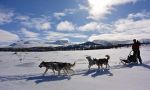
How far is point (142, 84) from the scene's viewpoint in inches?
389

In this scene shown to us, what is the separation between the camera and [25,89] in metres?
9.11

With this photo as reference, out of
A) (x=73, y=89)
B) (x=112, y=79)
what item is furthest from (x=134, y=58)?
(x=73, y=89)

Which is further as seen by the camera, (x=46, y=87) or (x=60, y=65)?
(x=60, y=65)

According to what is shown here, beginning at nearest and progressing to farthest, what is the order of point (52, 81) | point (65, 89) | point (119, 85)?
1. point (65, 89)
2. point (119, 85)
3. point (52, 81)

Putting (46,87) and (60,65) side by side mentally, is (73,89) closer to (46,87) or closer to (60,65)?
(46,87)

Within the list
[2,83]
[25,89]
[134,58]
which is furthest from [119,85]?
[134,58]

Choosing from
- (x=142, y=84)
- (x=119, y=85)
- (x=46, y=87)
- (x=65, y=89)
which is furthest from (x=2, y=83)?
(x=142, y=84)

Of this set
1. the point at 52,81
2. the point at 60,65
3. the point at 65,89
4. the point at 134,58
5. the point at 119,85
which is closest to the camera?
the point at 65,89

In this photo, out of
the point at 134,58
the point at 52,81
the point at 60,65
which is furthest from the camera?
the point at 134,58

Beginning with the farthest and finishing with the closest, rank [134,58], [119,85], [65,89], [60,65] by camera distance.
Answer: [134,58], [60,65], [119,85], [65,89]

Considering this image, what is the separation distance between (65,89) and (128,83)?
2.85 metres

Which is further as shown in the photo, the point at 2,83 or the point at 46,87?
the point at 2,83

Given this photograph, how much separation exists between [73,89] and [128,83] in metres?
2.57

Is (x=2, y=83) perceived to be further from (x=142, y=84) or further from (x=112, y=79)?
(x=142, y=84)
